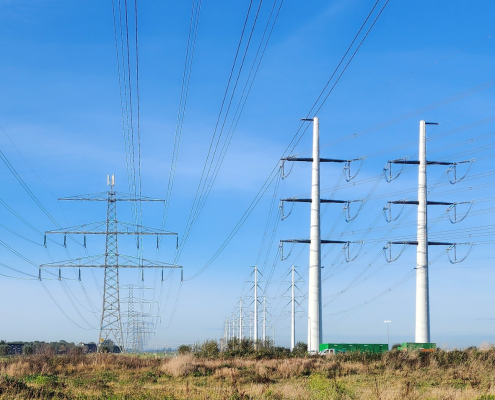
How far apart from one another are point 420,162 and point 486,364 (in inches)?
923

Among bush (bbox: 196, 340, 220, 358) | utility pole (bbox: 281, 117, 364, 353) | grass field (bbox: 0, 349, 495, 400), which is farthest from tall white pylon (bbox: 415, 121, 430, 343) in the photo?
bush (bbox: 196, 340, 220, 358)

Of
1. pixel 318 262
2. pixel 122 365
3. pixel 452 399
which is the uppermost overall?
pixel 318 262

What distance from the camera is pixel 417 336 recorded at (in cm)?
5884

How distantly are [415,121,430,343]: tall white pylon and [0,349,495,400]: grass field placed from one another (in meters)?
8.11

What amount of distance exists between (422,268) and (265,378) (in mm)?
28705

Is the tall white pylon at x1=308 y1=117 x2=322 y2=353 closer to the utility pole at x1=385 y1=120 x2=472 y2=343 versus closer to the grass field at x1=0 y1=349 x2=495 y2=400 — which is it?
the grass field at x1=0 y1=349 x2=495 y2=400

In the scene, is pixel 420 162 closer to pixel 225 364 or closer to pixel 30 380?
pixel 225 364

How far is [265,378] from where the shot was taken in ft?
115

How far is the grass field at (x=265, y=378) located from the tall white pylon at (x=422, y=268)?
811cm

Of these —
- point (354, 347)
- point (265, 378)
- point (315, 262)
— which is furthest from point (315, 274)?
point (265, 378)

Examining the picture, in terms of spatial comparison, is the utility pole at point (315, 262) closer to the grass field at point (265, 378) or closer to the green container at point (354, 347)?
the grass field at point (265, 378)

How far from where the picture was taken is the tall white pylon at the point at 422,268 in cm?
5847

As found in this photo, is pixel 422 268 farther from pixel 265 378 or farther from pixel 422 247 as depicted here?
pixel 265 378

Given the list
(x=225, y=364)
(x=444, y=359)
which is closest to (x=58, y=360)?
(x=225, y=364)
